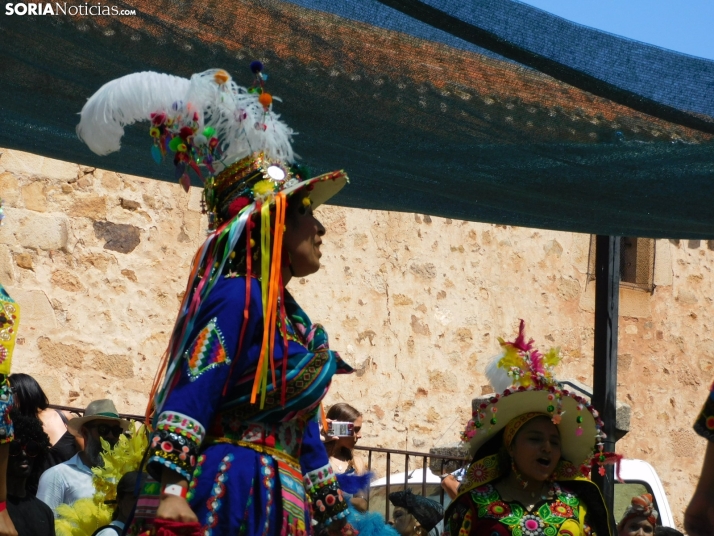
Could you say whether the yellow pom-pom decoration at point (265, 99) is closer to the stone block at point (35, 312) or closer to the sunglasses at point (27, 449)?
the sunglasses at point (27, 449)

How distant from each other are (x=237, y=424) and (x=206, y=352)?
0.26 m

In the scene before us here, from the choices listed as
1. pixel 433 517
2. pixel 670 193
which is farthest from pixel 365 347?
pixel 670 193

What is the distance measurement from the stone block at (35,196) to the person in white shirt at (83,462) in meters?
2.05

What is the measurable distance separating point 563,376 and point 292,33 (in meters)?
8.54

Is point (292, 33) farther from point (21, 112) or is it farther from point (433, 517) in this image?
point (433, 517)

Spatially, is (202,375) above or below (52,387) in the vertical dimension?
above

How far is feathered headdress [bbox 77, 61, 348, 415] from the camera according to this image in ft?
11.5

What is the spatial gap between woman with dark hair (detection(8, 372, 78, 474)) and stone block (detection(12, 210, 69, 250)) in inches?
52.0

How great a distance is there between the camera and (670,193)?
193 inches

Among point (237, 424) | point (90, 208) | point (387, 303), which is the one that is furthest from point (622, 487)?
point (237, 424)

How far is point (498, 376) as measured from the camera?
5586 millimetres

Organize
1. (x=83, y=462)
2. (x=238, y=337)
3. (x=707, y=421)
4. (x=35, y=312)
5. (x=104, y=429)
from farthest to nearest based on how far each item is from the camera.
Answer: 1. (x=35, y=312)
2. (x=104, y=429)
3. (x=83, y=462)
4. (x=238, y=337)
5. (x=707, y=421)

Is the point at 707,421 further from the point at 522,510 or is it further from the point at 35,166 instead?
the point at 35,166

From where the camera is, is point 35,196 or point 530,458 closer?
point 530,458
